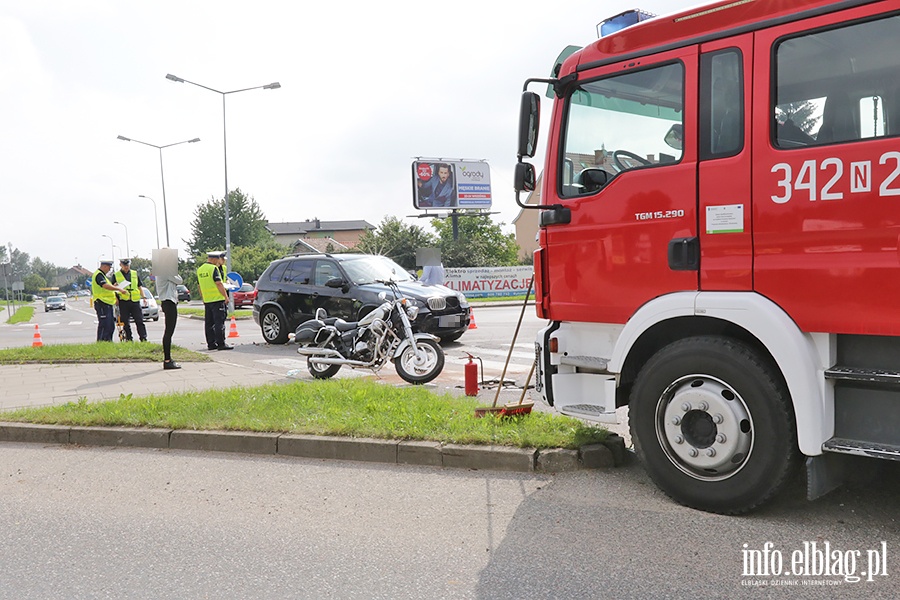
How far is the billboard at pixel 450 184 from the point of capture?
4762 centimetres

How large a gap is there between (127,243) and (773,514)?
87.6 meters

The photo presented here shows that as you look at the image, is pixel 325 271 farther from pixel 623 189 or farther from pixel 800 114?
pixel 800 114

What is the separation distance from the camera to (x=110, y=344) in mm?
13742

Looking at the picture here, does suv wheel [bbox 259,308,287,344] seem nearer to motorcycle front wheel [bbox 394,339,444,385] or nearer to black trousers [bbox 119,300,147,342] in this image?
black trousers [bbox 119,300,147,342]

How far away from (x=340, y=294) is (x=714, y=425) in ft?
32.9

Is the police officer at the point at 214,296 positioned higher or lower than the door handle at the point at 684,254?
lower

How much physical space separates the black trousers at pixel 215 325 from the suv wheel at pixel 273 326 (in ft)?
2.99

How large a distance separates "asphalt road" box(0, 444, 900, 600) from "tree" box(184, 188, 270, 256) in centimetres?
8541

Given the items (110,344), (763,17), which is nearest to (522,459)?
(763,17)

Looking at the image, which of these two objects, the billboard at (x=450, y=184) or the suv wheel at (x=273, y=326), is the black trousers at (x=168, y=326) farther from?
the billboard at (x=450, y=184)

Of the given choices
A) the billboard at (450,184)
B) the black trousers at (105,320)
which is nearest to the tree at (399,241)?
the billboard at (450,184)

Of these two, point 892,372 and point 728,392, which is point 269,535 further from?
point 892,372

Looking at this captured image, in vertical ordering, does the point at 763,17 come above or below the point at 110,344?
above

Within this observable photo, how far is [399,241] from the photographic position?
59.7m
